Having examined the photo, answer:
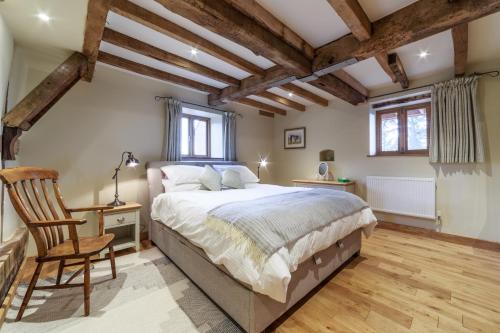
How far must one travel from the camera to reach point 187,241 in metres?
1.99

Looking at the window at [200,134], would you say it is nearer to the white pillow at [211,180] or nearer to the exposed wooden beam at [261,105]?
the exposed wooden beam at [261,105]

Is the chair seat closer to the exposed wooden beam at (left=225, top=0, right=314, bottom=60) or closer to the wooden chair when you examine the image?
the wooden chair

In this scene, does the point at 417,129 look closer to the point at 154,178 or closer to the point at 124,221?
the point at 154,178

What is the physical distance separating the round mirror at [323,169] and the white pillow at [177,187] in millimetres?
2560

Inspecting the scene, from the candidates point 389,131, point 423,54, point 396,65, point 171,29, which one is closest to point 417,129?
point 389,131

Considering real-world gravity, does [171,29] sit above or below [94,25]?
above

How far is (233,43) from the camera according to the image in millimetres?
2311

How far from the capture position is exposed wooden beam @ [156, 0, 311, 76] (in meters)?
1.56

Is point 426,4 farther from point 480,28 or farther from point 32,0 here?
point 32,0

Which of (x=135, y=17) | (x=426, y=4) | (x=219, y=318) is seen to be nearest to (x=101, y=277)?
(x=219, y=318)

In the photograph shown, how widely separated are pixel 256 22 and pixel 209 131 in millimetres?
2472

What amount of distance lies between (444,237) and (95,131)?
507cm

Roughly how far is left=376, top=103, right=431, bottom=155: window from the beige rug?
3711 mm

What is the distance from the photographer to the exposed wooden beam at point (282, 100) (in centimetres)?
388
